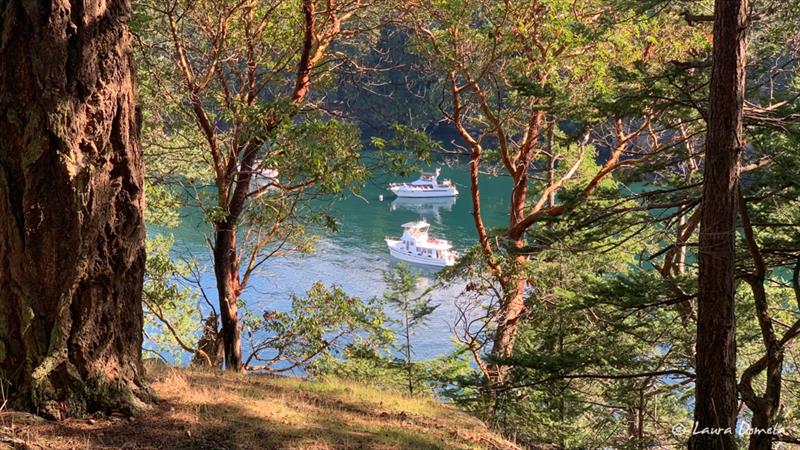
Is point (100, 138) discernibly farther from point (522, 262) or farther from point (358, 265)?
point (358, 265)

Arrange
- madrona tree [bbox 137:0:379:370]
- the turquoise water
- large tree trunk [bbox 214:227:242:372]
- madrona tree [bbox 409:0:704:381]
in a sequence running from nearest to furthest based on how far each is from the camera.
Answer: madrona tree [bbox 137:0:379:370] → large tree trunk [bbox 214:227:242:372] → madrona tree [bbox 409:0:704:381] → the turquoise water

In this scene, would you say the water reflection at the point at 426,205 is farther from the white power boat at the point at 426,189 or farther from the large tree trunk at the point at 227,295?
the large tree trunk at the point at 227,295

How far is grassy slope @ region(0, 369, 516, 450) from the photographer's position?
3.02 meters

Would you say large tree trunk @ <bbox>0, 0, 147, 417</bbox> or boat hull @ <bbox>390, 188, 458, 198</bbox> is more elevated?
boat hull @ <bbox>390, 188, 458, 198</bbox>

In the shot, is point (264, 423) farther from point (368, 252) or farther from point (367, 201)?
point (368, 252)

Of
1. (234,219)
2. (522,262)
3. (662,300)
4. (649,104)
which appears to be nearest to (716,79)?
(649,104)

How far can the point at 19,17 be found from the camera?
2865 millimetres

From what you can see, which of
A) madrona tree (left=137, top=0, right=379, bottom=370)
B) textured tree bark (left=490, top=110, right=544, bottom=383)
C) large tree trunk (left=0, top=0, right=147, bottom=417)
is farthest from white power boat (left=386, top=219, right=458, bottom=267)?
large tree trunk (left=0, top=0, right=147, bottom=417)

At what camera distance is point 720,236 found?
4.07 meters

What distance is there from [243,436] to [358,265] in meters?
18.9

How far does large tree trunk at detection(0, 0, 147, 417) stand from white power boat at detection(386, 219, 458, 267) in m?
19.9

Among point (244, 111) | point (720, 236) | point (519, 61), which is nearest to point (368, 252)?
point (519, 61)

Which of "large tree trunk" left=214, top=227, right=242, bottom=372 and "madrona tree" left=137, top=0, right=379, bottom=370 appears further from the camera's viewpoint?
"large tree trunk" left=214, top=227, right=242, bottom=372

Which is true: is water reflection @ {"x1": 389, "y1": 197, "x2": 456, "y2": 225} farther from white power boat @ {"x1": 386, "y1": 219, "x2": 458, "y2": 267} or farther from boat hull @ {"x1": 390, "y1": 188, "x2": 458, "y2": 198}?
white power boat @ {"x1": 386, "y1": 219, "x2": 458, "y2": 267}
